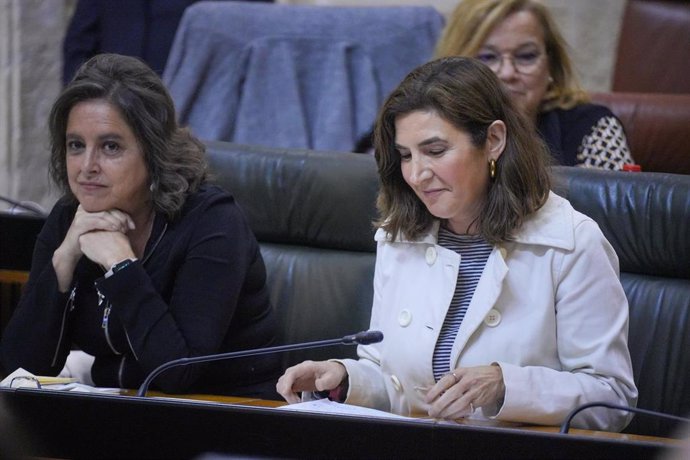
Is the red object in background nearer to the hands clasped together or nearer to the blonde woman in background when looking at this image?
the blonde woman in background

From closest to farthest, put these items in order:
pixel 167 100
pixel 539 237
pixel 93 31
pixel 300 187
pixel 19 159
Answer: pixel 539 237 < pixel 167 100 < pixel 300 187 < pixel 93 31 < pixel 19 159

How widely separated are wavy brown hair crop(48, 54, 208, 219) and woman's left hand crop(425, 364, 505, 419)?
730 mm

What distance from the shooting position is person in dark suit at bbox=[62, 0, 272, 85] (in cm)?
396

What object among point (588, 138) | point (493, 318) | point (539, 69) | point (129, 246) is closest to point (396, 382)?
point (493, 318)

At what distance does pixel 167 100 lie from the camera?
236cm

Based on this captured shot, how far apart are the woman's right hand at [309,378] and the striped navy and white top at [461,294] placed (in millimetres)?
170

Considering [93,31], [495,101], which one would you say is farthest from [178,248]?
[93,31]

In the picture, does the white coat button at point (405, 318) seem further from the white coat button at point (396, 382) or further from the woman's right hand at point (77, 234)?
the woman's right hand at point (77, 234)

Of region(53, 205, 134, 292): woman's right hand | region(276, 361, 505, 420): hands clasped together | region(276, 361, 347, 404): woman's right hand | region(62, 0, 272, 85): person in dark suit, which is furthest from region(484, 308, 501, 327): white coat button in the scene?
region(62, 0, 272, 85): person in dark suit

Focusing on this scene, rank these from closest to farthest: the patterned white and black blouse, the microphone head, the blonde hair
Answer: the microphone head
the patterned white and black blouse
the blonde hair

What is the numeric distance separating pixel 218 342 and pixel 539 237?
2.10ft

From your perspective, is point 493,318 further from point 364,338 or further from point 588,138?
point 588,138

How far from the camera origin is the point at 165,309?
2.16 metres

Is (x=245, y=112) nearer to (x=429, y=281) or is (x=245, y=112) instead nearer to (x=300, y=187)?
(x=300, y=187)
